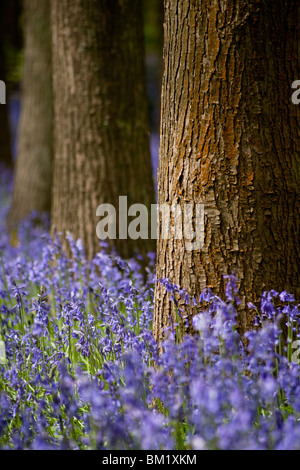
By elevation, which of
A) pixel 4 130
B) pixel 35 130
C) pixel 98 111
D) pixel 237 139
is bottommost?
pixel 237 139

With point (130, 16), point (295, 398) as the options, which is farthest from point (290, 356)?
point (130, 16)

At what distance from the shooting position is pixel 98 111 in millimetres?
4223

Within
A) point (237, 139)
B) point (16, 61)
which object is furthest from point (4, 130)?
point (237, 139)

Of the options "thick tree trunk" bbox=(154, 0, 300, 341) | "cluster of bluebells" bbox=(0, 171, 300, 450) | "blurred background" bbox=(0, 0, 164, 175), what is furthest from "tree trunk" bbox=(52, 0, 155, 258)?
"blurred background" bbox=(0, 0, 164, 175)

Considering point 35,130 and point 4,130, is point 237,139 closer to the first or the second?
point 35,130

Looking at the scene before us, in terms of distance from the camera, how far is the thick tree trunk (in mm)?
2605

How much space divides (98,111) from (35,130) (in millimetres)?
2857

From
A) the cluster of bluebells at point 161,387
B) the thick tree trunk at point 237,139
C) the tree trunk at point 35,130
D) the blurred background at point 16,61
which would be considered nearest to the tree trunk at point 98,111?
the cluster of bluebells at point 161,387

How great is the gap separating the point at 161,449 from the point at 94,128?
291cm

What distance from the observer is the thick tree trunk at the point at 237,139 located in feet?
8.55

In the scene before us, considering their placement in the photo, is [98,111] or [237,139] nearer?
[237,139]

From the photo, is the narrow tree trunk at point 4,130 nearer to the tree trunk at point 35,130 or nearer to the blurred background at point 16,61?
the blurred background at point 16,61

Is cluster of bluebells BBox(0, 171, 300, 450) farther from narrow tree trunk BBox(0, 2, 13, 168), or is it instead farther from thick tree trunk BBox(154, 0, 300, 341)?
narrow tree trunk BBox(0, 2, 13, 168)
